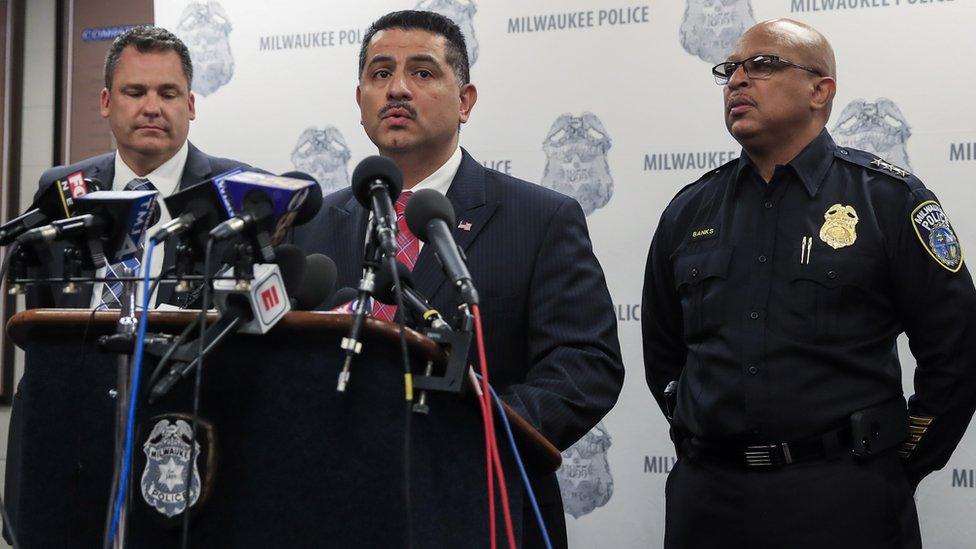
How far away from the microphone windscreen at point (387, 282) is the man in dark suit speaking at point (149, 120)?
1.50 meters

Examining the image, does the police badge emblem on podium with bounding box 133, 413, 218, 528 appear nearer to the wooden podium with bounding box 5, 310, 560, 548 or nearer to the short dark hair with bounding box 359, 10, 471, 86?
the wooden podium with bounding box 5, 310, 560, 548

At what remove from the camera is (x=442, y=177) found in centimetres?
226

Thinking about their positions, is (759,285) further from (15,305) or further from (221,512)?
(15,305)

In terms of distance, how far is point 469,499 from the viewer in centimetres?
143

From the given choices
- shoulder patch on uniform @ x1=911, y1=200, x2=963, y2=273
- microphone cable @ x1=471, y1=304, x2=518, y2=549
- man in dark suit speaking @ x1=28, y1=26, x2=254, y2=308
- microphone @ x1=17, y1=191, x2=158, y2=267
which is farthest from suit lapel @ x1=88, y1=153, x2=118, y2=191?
shoulder patch on uniform @ x1=911, y1=200, x2=963, y2=273

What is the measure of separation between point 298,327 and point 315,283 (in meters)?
0.14

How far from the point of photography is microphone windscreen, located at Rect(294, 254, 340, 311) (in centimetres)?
149

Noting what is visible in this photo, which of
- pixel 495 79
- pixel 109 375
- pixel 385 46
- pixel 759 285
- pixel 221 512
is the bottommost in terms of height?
pixel 221 512

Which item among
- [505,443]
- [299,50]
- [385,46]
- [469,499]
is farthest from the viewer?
[299,50]

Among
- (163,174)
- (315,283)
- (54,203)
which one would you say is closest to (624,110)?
(163,174)

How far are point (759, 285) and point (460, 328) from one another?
1.40 metres

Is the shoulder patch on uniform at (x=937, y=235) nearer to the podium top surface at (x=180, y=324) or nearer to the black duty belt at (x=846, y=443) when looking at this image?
the black duty belt at (x=846, y=443)

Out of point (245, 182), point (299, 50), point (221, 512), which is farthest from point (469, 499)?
point (299, 50)

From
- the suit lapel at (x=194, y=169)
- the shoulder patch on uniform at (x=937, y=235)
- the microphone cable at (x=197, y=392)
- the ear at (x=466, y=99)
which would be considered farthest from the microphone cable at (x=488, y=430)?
the suit lapel at (x=194, y=169)
